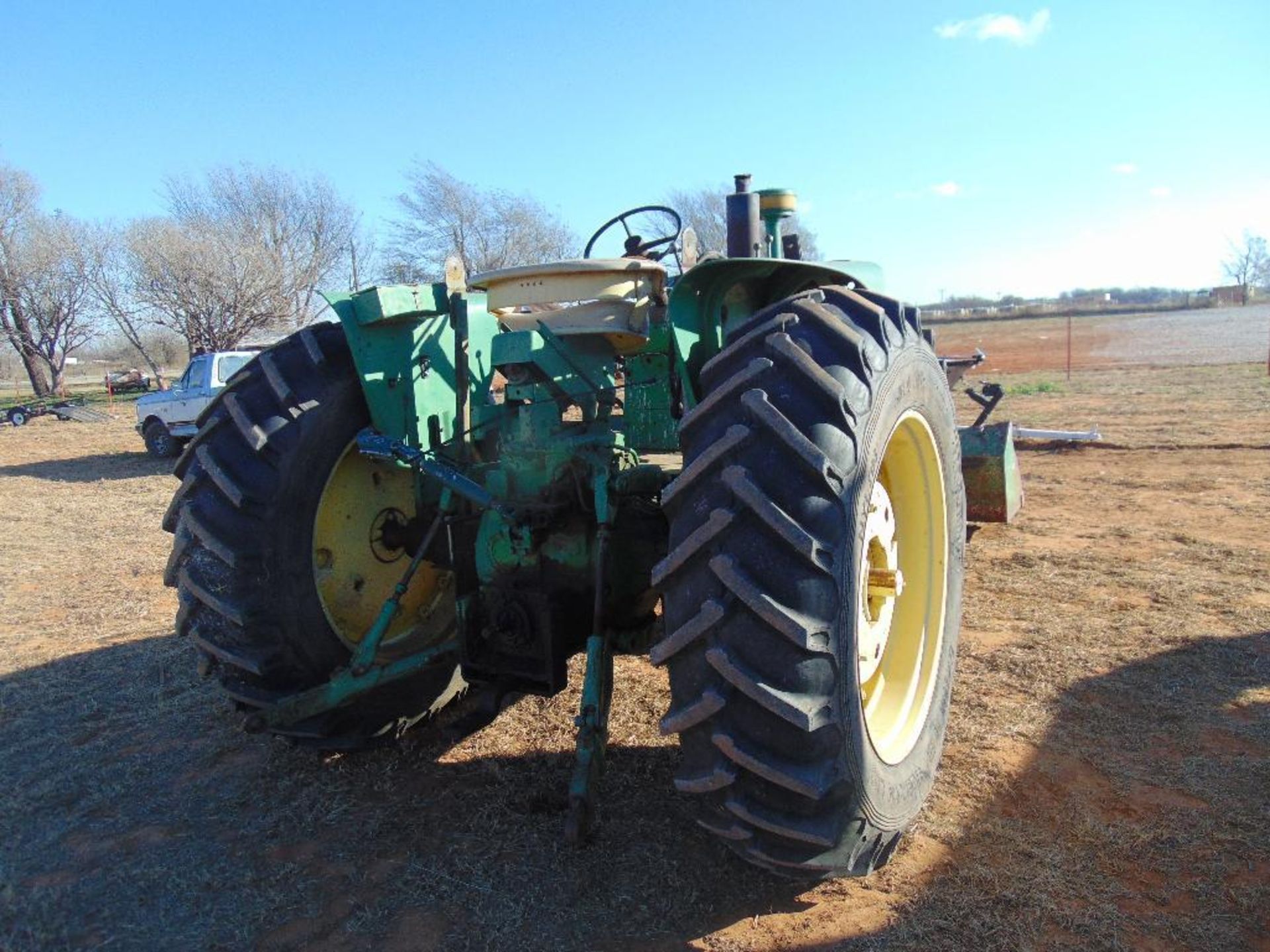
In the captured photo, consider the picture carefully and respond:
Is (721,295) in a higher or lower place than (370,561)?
higher

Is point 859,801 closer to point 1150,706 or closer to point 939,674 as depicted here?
point 939,674

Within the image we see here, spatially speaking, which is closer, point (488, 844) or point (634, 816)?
point (488, 844)

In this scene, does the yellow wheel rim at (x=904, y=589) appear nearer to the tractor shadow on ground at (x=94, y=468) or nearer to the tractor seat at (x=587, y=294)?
the tractor seat at (x=587, y=294)

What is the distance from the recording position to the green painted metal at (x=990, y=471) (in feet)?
20.0

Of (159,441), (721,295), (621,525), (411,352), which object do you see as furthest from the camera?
(159,441)

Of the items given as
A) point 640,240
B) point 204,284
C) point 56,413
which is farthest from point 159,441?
point 204,284

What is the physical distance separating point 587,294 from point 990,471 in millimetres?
3857

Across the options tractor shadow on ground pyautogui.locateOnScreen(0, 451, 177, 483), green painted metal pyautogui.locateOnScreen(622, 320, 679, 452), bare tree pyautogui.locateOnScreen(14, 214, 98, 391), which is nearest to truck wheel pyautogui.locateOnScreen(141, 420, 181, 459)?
tractor shadow on ground pyautogui.locateOnScreen(0, 451, 177, 483)

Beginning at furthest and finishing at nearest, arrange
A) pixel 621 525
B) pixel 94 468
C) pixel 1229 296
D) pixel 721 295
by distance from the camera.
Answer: pixel 1229 296 < pixel 94 468 < pixel 621 525 < pixel 721 295

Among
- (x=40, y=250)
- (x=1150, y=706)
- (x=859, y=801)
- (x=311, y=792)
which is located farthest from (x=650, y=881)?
(x=40, y=250)

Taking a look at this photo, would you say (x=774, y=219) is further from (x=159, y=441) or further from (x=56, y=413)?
(x=56, y=413)

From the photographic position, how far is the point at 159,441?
16422 millimetres

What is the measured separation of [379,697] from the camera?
362cm

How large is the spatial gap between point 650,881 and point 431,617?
157 centimetres
